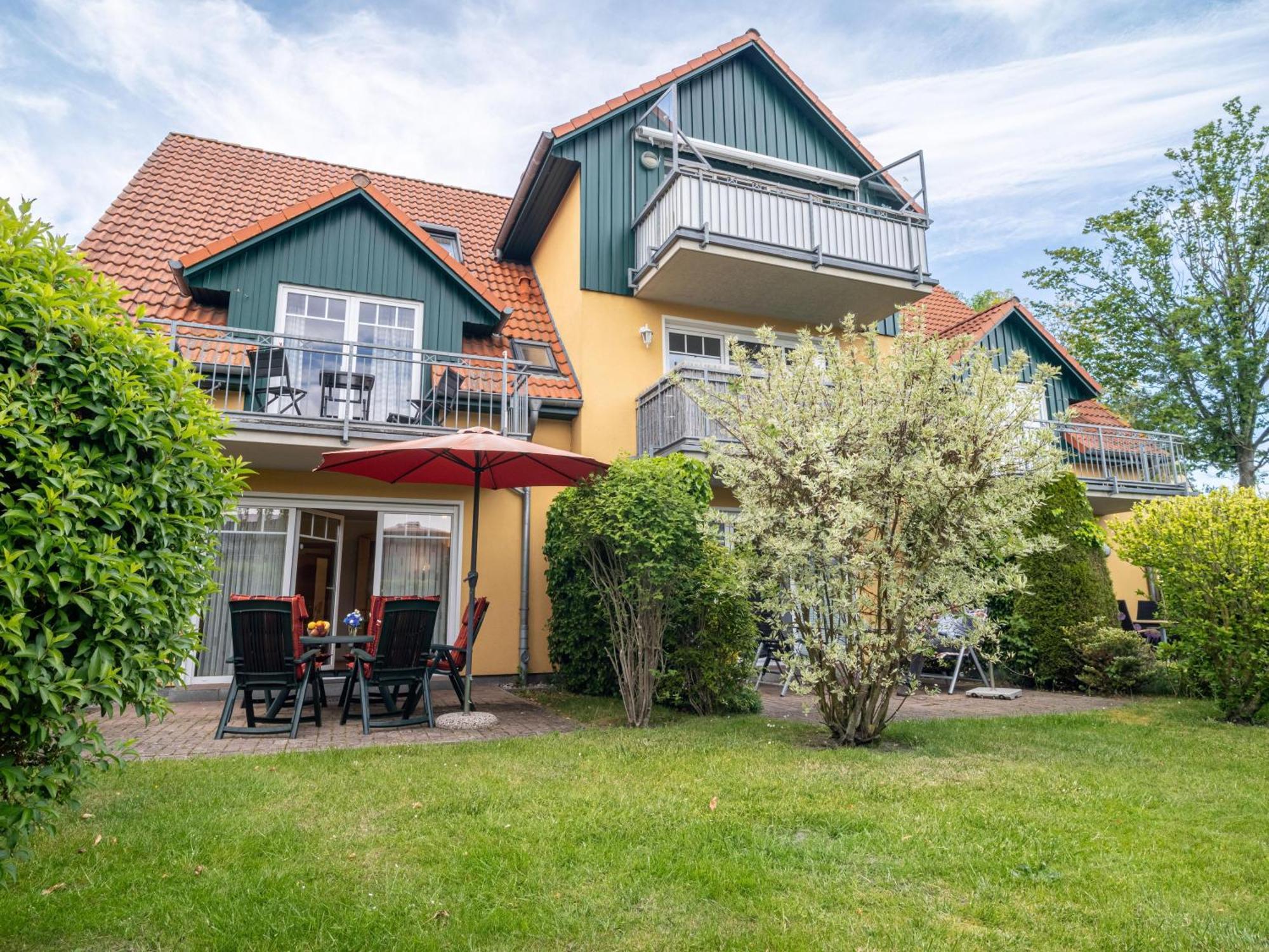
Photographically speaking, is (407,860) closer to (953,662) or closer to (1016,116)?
(953,662)

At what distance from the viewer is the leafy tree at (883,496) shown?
5598mm

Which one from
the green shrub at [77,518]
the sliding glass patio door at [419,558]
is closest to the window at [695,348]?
the sliding glass patio door at [419,558]

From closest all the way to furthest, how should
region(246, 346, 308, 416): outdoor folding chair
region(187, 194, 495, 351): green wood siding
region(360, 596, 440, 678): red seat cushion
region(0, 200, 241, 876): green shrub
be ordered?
region(0, 200, 241, 876): green shrub → region(360, 596, 440, 678): red seat cushion → region(246, 346, 308, 416): outdoor folding chair → region(187, 194, 495, 351): green wood siding

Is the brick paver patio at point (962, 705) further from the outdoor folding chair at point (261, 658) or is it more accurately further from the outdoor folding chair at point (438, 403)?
the outdoor folding chair at point (438, 403)

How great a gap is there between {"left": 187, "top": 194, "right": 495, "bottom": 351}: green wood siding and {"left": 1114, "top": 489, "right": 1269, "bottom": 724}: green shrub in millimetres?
9147

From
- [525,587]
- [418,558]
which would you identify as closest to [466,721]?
[525,587]

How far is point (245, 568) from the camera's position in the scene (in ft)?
31.7

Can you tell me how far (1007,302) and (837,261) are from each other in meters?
6.70

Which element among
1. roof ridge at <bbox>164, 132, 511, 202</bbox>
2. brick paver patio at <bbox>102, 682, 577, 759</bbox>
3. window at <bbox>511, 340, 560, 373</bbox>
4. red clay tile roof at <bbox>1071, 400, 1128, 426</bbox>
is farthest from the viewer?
red clay tile roof at <bbox>1071, 400, 1128, 426</bbox>

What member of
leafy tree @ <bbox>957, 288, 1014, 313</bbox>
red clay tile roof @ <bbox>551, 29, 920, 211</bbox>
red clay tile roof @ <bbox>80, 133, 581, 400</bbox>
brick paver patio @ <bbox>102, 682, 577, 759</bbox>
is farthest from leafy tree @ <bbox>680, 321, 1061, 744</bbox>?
leafy tree @ <bbox>957, 288, 1014, 313</bbox>

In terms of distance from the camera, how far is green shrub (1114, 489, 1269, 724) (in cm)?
688

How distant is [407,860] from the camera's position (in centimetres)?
337

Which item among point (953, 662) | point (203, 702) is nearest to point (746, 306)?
point (953, 662)

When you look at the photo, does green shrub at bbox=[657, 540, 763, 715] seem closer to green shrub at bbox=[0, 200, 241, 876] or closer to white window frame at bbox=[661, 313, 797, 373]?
white window frame at bbox=[661, 313, 797, 373]
